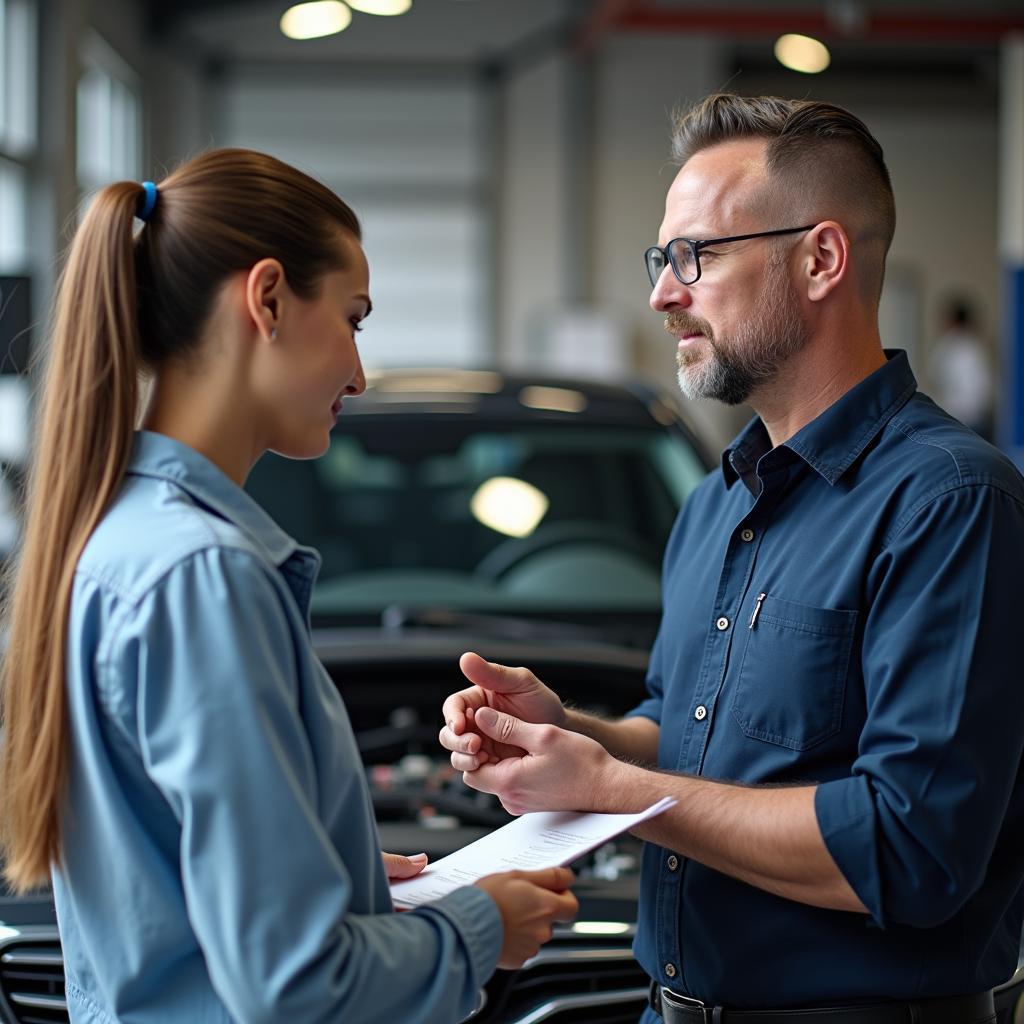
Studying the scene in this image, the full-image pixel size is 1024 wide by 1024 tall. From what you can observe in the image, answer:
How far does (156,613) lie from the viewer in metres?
1.17

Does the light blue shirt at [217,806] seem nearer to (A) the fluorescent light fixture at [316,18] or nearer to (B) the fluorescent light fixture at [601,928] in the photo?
(B) the fluorescent light fixture at [601,928]

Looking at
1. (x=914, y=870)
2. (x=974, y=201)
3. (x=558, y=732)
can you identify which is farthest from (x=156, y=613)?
(x=974, y=201)

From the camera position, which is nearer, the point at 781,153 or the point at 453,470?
the point at 781,153

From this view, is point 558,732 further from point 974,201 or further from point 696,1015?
point 974,201

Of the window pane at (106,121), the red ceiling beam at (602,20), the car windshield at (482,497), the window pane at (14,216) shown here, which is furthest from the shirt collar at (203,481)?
the red ceiling beam at (602,20)

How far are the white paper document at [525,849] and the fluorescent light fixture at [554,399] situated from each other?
2110 mm

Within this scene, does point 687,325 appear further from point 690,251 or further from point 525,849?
point 525,849

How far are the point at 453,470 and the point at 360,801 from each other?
2.40 metres

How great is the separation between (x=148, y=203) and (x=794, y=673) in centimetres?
81

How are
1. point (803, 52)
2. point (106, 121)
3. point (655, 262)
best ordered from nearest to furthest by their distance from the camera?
point (655, 262)
point (106, 121)
point (803, 52)

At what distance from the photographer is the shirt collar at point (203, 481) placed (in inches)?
50.0

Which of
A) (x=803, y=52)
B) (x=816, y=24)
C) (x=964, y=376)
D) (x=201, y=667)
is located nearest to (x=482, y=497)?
(x=201, y=667)

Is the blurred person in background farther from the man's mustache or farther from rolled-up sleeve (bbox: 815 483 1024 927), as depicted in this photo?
rolled-up sleeve (bbox: 815 483 1024 927)

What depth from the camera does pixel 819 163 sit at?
176 centimetres
